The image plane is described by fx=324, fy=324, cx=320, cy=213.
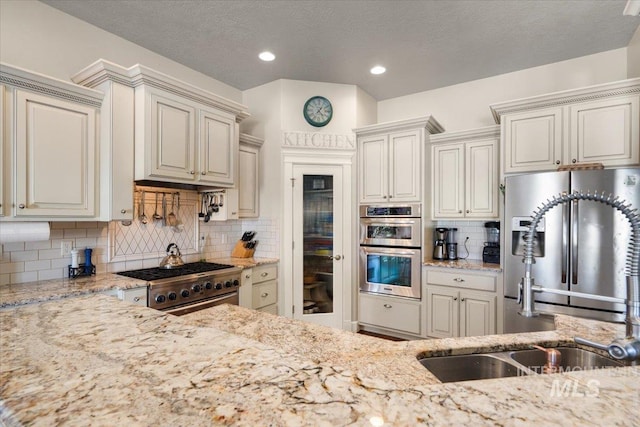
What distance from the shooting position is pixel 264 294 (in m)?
3.52

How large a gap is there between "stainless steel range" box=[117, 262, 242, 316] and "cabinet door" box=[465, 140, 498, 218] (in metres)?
2.56

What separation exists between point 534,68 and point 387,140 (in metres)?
1.71

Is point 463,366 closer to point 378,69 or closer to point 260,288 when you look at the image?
point 260,288

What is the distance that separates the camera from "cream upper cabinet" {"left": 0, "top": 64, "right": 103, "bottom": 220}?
2.04 metres

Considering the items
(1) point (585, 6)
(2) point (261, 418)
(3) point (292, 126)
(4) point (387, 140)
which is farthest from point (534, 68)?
(2) point (261, 418)

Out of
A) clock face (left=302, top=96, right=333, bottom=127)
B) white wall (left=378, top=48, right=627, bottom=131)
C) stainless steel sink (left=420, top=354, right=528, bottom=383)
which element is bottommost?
stainless steel sink (left=420, top=354, right=528, bottom=383)

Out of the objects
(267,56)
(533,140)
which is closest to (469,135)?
(533,140)

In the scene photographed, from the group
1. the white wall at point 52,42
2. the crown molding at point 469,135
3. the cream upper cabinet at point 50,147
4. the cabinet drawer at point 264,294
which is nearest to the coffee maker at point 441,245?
the crown molding at point 469,135

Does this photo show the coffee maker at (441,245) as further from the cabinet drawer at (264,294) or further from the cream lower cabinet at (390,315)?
the cabinet drawer at (264,294)

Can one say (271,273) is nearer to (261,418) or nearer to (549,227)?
(549,227)

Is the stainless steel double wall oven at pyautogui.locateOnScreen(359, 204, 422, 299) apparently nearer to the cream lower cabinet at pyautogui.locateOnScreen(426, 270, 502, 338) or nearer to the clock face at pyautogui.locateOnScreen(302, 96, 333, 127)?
the cream lower cabinet at pyautogui.locateOnScreen(426, 270, 502, 338)

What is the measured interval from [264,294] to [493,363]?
2.71 meters

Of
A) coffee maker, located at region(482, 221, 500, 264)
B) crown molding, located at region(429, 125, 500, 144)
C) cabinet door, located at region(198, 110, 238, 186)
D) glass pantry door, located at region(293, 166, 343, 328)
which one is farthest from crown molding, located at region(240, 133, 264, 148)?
Result: coffee maker, located at region(482, 221, 500, 264)

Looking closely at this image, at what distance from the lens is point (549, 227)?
2602 millimetres
